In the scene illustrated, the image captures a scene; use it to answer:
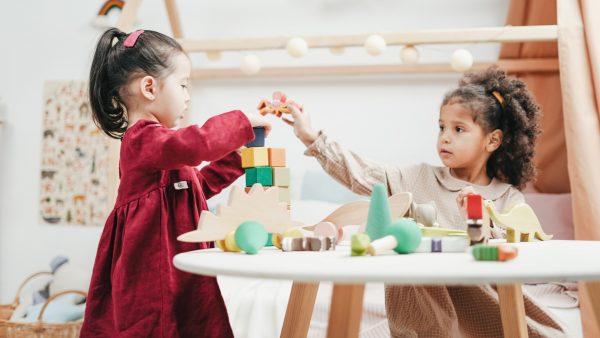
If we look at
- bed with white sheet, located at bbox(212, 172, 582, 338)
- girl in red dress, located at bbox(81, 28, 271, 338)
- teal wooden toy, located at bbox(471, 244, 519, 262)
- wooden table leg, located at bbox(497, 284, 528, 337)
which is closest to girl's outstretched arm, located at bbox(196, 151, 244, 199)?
girl in red dress, located at bbox(81, 28, 271, 338)

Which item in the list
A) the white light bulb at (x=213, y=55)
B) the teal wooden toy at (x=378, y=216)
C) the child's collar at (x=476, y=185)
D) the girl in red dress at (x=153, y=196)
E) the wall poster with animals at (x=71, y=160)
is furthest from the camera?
the wall poster with animals at (x=71, y=160)

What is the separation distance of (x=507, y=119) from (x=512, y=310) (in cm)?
61

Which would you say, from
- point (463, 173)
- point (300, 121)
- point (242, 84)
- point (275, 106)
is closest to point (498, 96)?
point (463, 173)

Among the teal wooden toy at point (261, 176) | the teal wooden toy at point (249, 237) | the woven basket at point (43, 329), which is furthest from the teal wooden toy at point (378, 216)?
the woven basket at point (43, 329)

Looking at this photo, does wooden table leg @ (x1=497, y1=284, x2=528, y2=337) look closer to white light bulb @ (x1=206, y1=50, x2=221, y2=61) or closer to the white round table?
the white round table

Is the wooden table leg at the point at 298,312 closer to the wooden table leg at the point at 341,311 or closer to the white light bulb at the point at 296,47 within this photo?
the wooden table leg at the point at 341,311

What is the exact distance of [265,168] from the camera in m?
1.03

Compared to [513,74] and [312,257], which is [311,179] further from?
[312,257]

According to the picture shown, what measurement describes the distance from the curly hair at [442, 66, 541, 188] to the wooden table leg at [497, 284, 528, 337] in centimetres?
52

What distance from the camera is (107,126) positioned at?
44.9 inches

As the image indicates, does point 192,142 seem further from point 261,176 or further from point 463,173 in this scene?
point 463,173

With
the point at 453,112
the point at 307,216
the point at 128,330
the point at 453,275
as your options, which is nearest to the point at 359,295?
the point at 453,275

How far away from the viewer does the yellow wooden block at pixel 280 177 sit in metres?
1.04

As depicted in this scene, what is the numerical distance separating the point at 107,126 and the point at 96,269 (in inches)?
10.5
